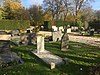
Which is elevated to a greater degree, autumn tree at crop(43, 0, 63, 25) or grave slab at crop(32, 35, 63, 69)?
autumn tree at crop(43, 0, 63, 25)

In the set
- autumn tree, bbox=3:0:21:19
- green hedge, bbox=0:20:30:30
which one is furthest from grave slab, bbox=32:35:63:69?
autumn tree, bbox=3:0:21:19

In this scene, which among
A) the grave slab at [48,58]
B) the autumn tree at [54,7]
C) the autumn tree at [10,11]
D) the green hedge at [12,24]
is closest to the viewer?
the grave slab at [48,58]

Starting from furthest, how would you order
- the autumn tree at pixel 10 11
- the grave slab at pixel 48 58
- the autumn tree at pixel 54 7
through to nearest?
1. the autumn tree at pixel 54 7
2. the autumn tree at pixel 10 11
3. the grave slab at pixel 48 58

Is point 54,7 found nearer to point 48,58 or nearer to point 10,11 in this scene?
point 10,11

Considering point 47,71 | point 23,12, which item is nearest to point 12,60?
point 47,71

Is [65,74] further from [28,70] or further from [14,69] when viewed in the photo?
[14,69]

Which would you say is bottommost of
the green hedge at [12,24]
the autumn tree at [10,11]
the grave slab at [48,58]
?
the grave slab at [48,58]

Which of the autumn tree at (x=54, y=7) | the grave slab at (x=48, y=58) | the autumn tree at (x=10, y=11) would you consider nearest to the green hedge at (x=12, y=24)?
the autumn tree at (x=10, y=11)

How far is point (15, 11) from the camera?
5747 centimetres

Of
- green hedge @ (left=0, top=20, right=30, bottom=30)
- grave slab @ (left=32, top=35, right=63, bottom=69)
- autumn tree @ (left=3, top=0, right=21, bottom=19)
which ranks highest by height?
autumn tree @ (left=3, top=0, right=21, bottom=19)

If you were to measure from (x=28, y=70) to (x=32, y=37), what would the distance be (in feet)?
30.9

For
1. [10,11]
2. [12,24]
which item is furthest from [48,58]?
[10,11]

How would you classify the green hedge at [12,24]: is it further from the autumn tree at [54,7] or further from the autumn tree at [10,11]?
the autumn tree at [54,7]

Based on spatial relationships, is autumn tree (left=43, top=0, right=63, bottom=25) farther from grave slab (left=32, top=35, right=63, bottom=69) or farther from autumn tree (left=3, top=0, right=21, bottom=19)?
grave slab (left=32, top=35, right=63, bottom=69)
